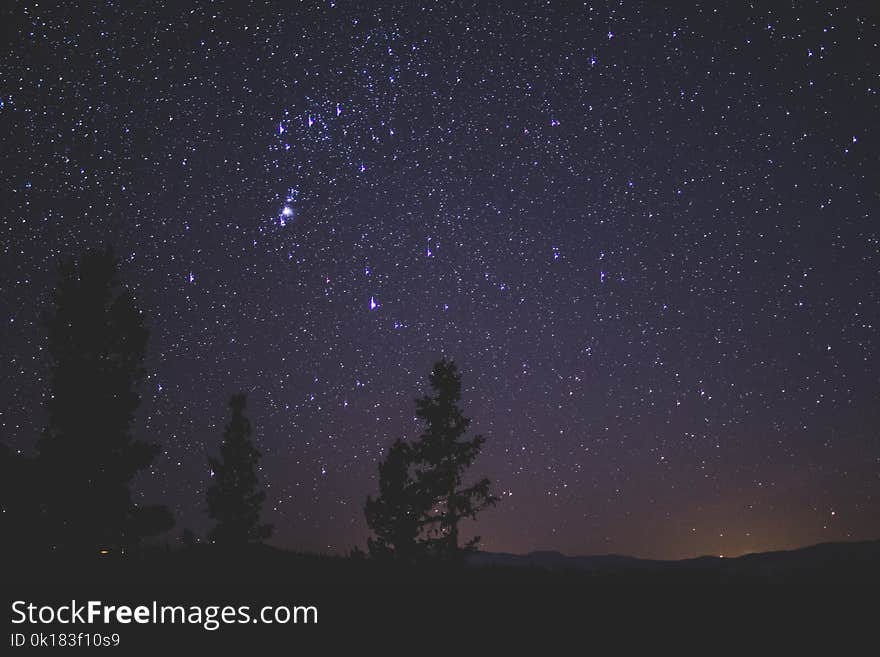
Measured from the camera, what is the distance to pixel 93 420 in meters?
18.5

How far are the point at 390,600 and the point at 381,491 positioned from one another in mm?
21287

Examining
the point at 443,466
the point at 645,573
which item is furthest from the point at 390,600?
the point at 443,466

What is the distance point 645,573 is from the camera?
9602 millimetres

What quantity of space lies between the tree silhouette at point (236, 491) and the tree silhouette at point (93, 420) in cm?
1033

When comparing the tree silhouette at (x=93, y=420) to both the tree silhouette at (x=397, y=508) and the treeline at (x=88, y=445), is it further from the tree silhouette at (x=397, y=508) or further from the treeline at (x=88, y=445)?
the tree silhouette at (x=397, y=508)

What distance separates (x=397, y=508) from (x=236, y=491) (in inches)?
374

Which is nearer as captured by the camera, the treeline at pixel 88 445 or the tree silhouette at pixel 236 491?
the treeline at pixel 88 445

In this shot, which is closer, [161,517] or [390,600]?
[390,600]

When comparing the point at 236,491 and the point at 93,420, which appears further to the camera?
the point at 236,491

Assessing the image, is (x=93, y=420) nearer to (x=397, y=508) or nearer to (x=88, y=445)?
(x=88, y=445)

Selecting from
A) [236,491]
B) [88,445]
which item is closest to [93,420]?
[88,445]

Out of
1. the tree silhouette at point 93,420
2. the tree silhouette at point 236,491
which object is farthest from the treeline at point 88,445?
the tree silhouette at point 236,491

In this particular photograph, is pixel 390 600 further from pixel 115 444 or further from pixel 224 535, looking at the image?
pixel 224 535

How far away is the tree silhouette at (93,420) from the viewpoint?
1783cm
